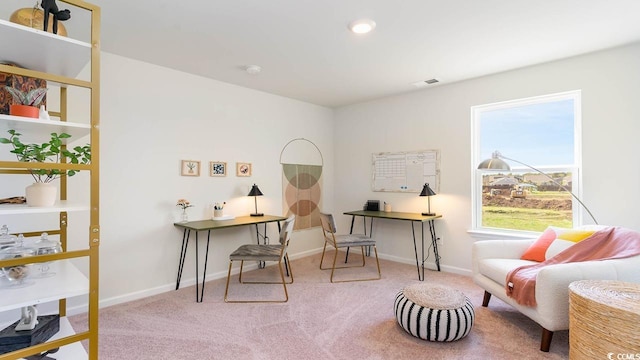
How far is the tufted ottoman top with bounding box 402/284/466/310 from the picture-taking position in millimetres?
2184

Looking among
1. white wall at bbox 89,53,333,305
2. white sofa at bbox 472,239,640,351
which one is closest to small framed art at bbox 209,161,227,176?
white wall at bbox 89,53,333,305

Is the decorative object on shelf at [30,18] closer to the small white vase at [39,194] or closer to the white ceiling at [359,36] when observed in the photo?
the small white vase at [39,194]

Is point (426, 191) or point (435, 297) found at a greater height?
point (426, 191)

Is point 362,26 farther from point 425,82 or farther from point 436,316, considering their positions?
point 436,316

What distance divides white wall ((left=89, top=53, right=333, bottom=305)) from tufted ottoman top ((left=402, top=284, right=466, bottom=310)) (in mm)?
2247

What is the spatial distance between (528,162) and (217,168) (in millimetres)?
3465

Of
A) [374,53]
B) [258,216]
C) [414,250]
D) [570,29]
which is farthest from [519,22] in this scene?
[258,216]

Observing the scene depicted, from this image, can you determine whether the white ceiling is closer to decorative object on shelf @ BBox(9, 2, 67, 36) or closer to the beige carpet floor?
decorative object on shelf @ BBox(9, 2, 67, 36)

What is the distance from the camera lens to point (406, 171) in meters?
4.20

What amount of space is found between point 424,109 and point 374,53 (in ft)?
4.81

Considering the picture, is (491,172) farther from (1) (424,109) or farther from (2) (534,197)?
(1) (424,109)

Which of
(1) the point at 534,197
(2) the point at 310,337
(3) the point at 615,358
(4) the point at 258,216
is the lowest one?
(2) the point at 310,337

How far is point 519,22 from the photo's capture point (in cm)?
229

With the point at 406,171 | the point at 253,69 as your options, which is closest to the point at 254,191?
the point at 253,69
